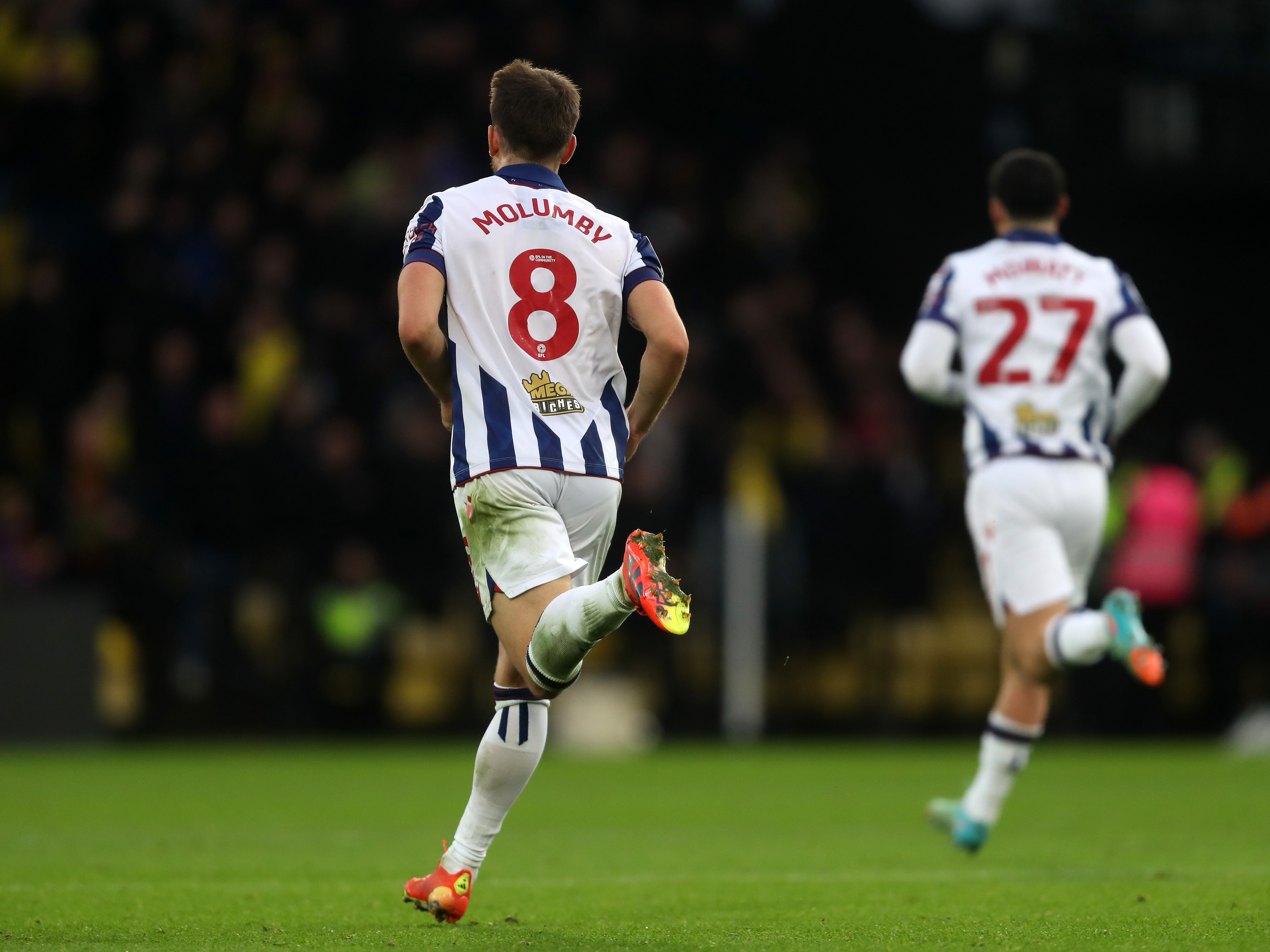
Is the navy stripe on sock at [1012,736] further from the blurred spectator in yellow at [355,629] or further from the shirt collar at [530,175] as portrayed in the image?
the blurred spectator in yellow at [355,629]

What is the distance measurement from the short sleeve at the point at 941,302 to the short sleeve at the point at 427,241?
8.42 feet

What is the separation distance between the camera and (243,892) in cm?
591

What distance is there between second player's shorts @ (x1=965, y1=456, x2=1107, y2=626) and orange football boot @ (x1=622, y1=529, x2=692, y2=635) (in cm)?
253

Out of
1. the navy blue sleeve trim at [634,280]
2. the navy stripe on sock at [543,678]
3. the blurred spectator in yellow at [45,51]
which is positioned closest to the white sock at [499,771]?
the navy stripe on sock at [543,678]

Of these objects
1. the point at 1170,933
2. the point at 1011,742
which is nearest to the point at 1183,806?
the point at 1011,742

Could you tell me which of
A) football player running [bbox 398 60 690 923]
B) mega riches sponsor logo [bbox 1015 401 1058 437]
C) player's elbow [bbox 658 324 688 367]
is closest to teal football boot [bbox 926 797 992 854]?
mega riches sponsor logo [bbox 1015 401 1058 437]

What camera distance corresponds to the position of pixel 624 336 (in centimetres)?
1422

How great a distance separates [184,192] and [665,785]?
7.73 meters

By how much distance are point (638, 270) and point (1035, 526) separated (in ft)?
7.72

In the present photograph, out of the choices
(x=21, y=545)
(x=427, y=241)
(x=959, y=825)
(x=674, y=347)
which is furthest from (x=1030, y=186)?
(x=21, y=545)

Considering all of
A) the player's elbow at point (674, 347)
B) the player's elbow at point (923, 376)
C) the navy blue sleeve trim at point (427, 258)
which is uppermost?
the navy blue sleeve trim at point (427, 258)

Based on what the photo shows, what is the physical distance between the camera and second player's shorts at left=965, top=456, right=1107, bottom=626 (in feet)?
22.0

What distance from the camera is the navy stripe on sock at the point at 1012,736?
6801 mm

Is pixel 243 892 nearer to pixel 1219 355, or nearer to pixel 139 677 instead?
pixel 139 677
